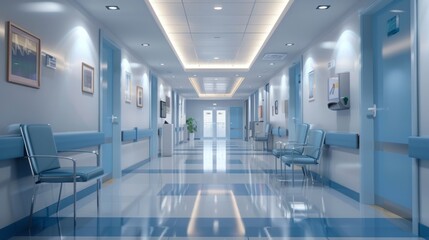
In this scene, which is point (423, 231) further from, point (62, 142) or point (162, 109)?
point (162, 109)

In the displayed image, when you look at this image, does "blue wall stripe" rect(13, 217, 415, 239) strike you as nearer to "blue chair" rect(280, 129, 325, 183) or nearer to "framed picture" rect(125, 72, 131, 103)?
"blue chair" rect(280, 129, 325, 183)

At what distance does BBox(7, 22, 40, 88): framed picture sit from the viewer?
3.26 meters

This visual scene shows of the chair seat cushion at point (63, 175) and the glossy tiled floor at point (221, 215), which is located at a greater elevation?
the chair seat cushion at point (63, 175)

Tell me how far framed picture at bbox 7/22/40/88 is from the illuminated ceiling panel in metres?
1.99

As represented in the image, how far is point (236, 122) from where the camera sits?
25891 millimetres

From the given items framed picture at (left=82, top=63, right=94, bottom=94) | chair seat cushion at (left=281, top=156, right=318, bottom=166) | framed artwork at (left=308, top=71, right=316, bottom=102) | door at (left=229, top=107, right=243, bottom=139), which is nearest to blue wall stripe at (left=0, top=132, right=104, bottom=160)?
framed picture at (left=82, top=63, right=94, bottom=94)

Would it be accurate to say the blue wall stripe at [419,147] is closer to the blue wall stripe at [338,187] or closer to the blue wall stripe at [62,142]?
the blue wall stripe at [338,187]

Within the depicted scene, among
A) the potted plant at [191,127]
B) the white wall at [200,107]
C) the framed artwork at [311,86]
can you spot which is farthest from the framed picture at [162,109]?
the white wall at [200,107]

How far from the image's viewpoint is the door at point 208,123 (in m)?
26.2

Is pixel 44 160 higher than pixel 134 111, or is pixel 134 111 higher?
pixel 134 111

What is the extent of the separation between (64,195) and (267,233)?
8.82ft

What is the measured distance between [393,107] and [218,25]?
3.95 meters

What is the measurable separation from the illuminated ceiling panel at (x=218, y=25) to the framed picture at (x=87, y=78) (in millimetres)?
1335

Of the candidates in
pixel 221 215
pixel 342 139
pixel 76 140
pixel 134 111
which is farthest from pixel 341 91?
pixel 134 111
